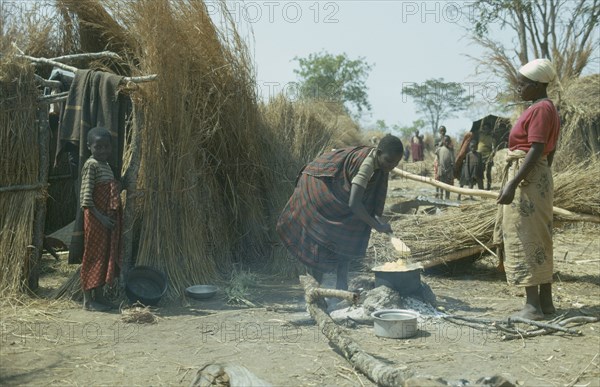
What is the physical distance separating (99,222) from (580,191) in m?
4.30

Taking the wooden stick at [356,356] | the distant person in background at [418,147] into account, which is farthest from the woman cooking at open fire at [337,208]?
the distant person in background at [418,147]

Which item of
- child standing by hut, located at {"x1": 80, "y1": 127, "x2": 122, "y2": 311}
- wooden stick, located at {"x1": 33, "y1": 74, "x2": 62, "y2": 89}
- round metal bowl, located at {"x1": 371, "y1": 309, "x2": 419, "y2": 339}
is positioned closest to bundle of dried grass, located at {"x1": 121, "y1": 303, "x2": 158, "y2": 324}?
child standing by hut, located at {"x1": 80, "y1": 127, "x2": 122, "y2": 311}

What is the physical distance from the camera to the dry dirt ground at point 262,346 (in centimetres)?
324

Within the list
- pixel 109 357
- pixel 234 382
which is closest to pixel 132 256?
pixel 109 357

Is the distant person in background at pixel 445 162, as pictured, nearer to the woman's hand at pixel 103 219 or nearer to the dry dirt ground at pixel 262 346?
the dry dirt ground at pixel 262 346

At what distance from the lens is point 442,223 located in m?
6.02

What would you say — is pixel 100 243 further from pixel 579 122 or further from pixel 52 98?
pixel 579 122

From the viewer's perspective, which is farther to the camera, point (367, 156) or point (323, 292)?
point (367, 156)

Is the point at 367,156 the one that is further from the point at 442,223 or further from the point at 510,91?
the point at 510,91

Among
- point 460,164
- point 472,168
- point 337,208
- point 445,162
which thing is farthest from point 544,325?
point 460,164

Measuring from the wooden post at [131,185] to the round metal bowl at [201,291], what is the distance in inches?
22.6

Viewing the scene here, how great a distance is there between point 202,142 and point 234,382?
127 inches

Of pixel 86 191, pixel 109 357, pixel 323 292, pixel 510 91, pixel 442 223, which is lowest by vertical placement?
pixel 109 357

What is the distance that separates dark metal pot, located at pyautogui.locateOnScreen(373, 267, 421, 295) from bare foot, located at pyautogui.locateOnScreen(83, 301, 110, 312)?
2179mm
